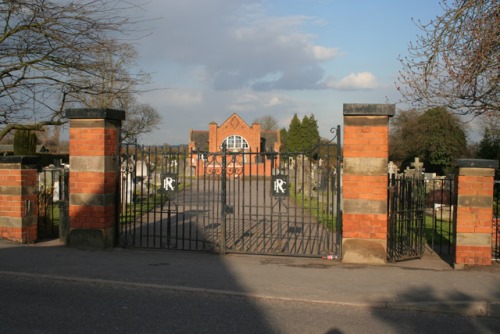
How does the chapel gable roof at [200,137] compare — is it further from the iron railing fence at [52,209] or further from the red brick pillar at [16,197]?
the red brick pillar at [16,197]

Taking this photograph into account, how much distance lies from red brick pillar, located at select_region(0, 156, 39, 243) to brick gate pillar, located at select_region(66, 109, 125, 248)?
106 centimetres

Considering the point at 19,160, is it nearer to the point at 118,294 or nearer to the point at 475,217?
the point at 118,294

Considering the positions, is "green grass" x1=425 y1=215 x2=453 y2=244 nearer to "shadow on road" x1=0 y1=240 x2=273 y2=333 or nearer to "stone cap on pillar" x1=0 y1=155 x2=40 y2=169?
"shadow on road" x1=0 y1=240 x2=273 y2=333

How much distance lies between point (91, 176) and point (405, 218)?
599cm

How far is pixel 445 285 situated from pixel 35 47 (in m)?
9.62

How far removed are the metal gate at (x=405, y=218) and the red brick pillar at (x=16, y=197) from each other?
7.03 meters

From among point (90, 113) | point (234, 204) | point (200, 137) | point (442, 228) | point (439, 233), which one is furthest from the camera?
point (200, 137)

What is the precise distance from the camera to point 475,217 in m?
8.35

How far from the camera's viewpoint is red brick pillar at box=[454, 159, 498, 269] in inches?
329

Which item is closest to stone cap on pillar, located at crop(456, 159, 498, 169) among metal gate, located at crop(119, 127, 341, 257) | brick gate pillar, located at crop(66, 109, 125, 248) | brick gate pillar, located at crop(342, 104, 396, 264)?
brick gate pillar, located at crop(342, 104, 396, 264)

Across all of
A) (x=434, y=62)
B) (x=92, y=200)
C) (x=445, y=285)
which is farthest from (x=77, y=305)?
(x=434, y=62)

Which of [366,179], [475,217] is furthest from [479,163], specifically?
[366,179]

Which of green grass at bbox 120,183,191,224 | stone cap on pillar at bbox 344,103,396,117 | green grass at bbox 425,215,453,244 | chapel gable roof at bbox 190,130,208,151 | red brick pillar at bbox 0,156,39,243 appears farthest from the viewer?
chapel gable roof at bbox 190,130,208,151

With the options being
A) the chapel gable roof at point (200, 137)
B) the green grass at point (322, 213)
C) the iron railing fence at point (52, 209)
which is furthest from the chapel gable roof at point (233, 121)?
the iron railing fence at point (52, 209)
